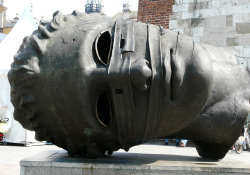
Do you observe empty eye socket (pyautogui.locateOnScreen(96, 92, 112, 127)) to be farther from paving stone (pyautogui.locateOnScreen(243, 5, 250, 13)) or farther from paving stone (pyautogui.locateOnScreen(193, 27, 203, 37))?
paving stone (pyautogui.locateOnScreen(243, 5, 250, 13))

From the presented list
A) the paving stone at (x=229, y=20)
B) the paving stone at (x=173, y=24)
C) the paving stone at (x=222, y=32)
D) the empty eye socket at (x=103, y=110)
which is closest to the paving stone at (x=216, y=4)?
the paving stone at (x=229, y=20)

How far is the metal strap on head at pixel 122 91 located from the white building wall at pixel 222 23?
7376 millimetres

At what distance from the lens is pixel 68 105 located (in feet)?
9.09

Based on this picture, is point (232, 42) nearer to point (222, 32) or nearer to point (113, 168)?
point (222, 32)

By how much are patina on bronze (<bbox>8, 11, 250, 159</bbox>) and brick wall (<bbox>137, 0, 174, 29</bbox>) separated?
7472mm

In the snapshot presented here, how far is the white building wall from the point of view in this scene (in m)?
9.37

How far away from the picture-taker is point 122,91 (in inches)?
107

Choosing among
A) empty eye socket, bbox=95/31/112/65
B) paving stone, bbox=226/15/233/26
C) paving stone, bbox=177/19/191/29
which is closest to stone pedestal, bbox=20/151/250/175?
empty eye socket, bbox=95/31/112/65

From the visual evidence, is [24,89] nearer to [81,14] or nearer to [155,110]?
[81,14]

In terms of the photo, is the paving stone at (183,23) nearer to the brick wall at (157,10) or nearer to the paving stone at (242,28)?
the brick wall at (157,10)

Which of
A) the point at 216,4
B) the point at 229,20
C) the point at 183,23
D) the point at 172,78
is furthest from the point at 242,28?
the point at 172,78

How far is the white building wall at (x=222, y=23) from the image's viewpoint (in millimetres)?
9367

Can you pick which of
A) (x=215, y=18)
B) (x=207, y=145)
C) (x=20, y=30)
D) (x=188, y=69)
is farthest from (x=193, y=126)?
(x=20, y=30)

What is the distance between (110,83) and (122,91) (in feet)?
0.44
